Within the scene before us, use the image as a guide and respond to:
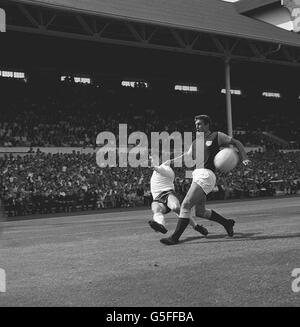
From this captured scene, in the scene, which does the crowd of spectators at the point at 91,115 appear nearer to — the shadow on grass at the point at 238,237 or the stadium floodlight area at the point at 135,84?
the stadium floodlight area at the point at 135,84

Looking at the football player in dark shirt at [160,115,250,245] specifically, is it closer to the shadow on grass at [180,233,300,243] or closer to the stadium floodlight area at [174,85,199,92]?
the shadow on grass at [180,233,300,243]

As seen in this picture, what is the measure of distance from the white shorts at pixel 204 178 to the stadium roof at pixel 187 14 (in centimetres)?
1429

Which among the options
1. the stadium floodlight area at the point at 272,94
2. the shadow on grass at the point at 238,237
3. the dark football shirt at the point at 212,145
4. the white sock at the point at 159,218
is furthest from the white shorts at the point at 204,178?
the stadium floodlight area at the point at 272,94

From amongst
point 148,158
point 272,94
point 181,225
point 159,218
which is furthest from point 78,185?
point 272,94

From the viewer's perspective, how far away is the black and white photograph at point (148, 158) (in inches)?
203

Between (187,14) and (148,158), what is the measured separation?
16283mm

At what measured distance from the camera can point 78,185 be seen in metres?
22.1

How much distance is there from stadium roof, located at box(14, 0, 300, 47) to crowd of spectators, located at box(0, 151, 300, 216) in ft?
21.3

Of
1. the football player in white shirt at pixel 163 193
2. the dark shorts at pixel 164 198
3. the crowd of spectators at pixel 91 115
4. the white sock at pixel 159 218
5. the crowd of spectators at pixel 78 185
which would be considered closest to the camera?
the white sock at pixel 159 218

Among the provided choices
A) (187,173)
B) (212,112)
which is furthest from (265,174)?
(212,112)

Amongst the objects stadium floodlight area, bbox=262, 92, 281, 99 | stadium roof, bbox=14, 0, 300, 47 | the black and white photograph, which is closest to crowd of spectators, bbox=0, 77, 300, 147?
the black and white photograph

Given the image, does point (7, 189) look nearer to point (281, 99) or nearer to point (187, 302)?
point (187, 302)

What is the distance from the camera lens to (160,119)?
110 feet

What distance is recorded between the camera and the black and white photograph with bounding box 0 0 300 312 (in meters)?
5.17
